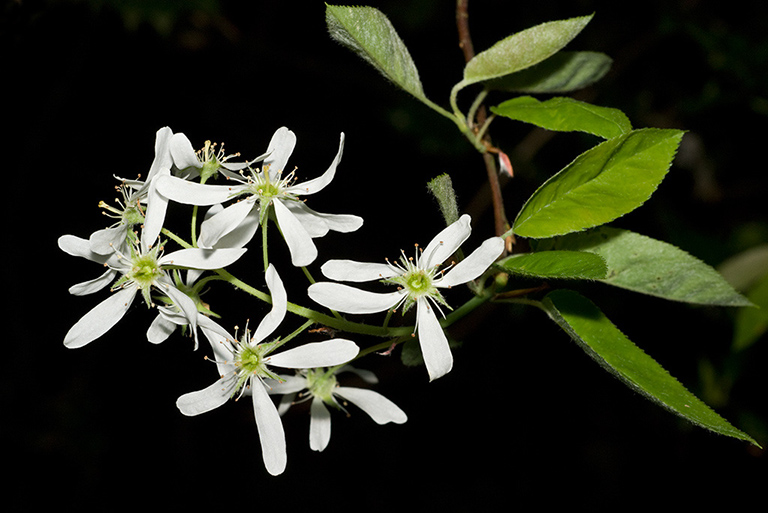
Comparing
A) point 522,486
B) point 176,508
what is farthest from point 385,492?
point 176,508

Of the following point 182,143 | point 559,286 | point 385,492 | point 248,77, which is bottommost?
point 385,492

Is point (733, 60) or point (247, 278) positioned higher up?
point (247, 278)

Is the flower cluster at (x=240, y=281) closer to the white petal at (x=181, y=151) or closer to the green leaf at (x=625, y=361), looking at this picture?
the white petal at (x=181, y=151)

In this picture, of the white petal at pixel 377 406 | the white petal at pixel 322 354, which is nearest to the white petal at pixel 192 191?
the white petal at pixel 322 354

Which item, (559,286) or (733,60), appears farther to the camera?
(733,60)

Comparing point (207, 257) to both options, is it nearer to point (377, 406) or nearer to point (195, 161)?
point (195, 161)

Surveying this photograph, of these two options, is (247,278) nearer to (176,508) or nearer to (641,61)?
(176,508)

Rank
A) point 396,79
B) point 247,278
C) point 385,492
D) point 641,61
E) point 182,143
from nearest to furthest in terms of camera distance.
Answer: point 182,143, point 396,79, point 247,278, point 641,61, point 385,492

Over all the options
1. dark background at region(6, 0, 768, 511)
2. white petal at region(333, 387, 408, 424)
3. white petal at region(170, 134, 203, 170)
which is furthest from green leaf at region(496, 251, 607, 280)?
dark background at region(6, 0, 768, 511)
